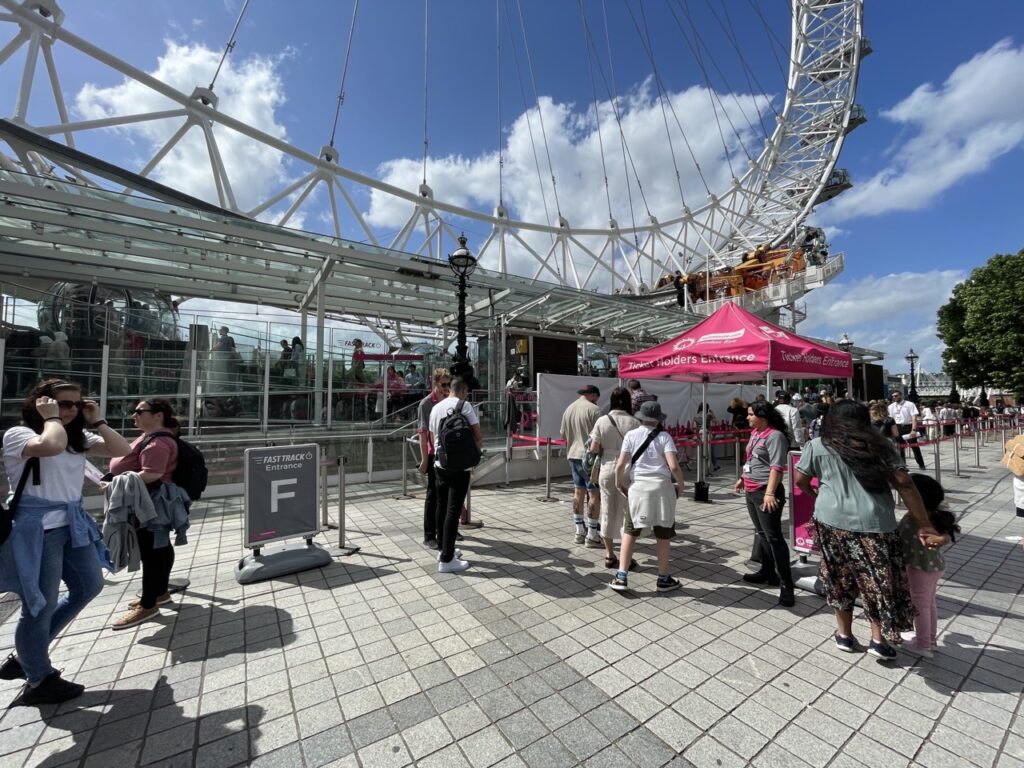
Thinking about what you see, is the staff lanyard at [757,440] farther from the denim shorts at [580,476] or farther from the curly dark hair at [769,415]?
the denim shorts at [580,476]

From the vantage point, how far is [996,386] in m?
22.7

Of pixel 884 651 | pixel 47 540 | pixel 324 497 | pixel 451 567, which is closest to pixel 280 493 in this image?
pixel 324 497

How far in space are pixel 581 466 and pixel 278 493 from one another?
329 centimetres

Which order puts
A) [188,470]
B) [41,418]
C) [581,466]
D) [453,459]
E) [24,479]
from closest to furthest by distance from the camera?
→ [24,479] < [41,418] < [188,470] < [453,459] < [581,466]

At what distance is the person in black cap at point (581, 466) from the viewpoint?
4949 mm

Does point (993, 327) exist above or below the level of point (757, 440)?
above

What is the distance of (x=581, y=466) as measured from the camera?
5148 millimetres

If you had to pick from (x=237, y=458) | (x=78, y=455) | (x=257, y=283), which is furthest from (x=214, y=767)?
(x=257, y=283)

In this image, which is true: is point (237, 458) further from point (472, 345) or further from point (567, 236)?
point (567, 236)

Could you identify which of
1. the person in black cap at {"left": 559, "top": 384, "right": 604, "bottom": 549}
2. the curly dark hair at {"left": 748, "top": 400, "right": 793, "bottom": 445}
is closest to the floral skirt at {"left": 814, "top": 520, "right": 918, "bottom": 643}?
the curly dark hair at {"left": 748, "top": 400, "right": 793, "bottom": 445}

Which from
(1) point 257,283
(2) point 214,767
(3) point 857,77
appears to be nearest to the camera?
(2) point 214,767

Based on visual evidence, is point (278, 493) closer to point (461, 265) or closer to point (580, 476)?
point (580, 476)

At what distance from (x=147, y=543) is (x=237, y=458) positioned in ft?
12.6

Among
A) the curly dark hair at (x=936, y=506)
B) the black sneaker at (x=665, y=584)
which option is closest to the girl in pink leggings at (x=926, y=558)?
the curly dark hair at (x=936, y=506)
